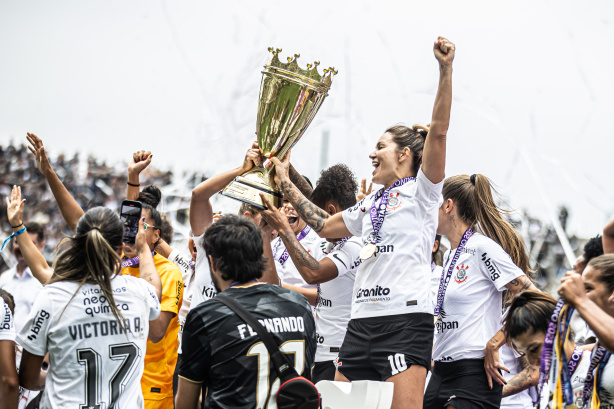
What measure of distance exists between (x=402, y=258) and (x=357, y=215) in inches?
21.1

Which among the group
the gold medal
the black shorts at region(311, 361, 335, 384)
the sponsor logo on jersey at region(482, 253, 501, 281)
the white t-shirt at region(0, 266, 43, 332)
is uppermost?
the gold medal

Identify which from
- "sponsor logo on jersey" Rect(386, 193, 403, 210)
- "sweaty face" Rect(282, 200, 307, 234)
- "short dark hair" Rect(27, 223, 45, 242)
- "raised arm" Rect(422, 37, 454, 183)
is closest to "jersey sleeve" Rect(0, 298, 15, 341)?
"sponsor logo on jersey" Rect(386, 193, 403, 210)

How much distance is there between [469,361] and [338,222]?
1213 millimetres

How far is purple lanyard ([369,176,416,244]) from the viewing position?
4258 millimetres

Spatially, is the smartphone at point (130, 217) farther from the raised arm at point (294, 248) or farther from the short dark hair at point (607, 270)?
the short dark hair at point (607, 270)

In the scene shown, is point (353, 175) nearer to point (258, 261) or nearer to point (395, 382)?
point (395, 382)

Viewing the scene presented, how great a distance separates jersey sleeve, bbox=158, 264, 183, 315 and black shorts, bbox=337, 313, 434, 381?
144cm

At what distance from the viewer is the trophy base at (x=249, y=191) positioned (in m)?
4.51

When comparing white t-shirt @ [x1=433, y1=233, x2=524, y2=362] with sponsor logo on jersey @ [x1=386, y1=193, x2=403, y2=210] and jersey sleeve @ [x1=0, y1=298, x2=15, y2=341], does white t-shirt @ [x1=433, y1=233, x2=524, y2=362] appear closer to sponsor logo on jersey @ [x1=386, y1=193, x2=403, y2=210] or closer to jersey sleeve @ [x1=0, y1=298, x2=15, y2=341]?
sponsor logo on jersey @ [x1=386, y1=193, x2=403, y2=210]

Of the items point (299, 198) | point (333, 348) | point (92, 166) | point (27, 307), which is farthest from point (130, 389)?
point (92, 166)

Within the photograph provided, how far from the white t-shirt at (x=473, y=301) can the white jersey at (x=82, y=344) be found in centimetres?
207

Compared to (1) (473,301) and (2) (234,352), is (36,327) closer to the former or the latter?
(2) (234,352)

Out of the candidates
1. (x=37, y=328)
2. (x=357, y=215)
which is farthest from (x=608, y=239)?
(x=37, y=328)

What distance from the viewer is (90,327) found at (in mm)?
3414
